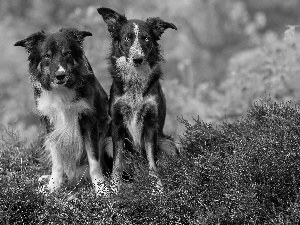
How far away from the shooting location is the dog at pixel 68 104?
18.1 feet

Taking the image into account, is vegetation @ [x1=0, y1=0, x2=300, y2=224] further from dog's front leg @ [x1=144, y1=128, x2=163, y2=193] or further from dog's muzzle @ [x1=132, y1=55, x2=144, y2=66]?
dog's muzzle @ [x1=132, y1=55, x2=144, y2=66]

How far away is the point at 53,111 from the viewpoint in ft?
19.0

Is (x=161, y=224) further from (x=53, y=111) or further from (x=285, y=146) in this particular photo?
(x=53, y=111)

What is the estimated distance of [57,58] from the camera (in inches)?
215

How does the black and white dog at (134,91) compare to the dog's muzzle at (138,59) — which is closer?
the dog's muzzle at (138,59)

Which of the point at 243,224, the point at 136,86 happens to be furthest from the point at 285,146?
the point at 136,86

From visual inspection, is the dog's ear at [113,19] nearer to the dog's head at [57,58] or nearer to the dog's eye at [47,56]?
the dog's head at [57,58]

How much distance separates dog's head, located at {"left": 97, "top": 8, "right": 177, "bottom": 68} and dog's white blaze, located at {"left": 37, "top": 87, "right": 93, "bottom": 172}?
695 millimetres

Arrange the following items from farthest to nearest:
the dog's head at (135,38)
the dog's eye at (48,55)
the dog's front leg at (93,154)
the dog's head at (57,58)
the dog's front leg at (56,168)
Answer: the dog's front leg at (56,168) < the dog's front leg at (93,154) < the dog's head at (135,38) < the dog's eye at (48,55) < the dog's head at (57,58)

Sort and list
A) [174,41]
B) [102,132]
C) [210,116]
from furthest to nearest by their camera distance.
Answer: [174,41]
[210,116]
[102,132]

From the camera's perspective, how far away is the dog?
18.1 ft

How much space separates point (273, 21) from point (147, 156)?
9.50 metres

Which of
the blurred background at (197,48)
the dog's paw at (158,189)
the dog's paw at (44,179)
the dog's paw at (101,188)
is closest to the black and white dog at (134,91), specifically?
the dog's paw at (101,188)

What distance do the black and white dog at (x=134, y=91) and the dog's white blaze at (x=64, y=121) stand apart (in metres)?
0.38
